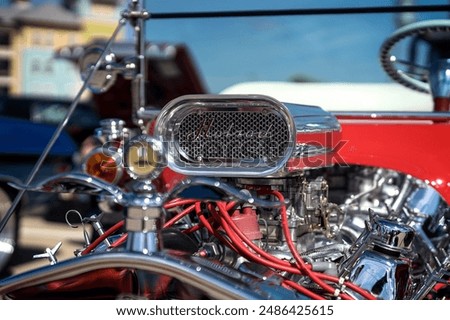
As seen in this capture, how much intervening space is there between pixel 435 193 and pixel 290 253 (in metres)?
0.55

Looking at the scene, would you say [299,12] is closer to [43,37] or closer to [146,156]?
[146,156]

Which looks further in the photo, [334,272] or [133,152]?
[334,272]

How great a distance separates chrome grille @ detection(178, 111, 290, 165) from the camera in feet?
5.36

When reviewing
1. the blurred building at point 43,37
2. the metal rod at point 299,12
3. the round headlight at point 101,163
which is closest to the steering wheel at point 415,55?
the metal rod at point 299,12

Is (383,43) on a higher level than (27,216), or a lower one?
higher

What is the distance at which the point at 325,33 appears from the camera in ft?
9.90

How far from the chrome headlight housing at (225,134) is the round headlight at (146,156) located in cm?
29

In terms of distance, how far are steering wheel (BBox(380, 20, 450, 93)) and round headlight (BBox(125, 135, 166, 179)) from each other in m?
1.43

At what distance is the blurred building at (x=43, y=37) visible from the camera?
477 inches

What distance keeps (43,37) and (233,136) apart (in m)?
11.8

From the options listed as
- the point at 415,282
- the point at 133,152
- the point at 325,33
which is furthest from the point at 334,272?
the point at 325,33

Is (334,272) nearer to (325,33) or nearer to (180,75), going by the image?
(325,33)

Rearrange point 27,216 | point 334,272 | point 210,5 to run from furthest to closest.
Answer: point 27,216 → point 210,5 → point 334,272

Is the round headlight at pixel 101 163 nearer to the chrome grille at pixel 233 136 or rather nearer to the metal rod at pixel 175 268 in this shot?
the chrome grille at pixel 233 136
